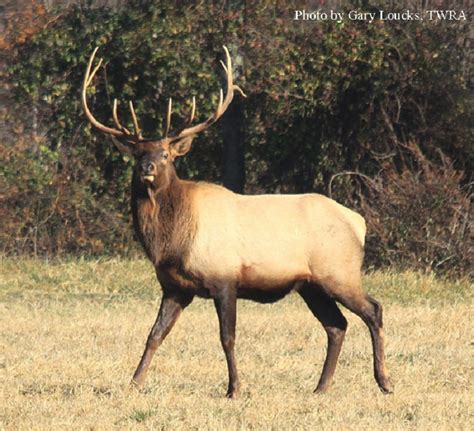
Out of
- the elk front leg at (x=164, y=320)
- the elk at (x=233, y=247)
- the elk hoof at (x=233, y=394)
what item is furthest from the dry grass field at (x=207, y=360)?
the elk at (x=233, y=247)

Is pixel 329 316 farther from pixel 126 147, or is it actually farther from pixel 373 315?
pixel 126 147

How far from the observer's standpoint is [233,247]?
962 centimetres

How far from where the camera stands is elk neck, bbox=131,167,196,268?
968 centimetres

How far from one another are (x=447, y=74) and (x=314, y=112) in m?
1.71

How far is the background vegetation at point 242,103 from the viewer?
17.6m

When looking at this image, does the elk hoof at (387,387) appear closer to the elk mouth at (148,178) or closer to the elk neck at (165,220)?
the elk neck at (165,220)

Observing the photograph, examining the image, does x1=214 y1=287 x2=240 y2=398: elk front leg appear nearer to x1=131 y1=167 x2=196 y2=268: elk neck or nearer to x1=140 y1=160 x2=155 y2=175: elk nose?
x1=131 y1=167 x2=196 y2=268: elk neck

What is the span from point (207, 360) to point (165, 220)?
1.51 m

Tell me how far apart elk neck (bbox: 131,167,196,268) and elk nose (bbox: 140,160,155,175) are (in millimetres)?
152

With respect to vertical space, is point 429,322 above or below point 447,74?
below

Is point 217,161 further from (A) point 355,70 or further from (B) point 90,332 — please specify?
(B) point 90,332

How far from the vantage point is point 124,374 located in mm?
10109

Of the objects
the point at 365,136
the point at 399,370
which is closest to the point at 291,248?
the point at 399,370

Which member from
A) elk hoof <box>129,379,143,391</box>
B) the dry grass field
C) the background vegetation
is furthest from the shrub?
elk hoof <box>129,379,143,391</box>
